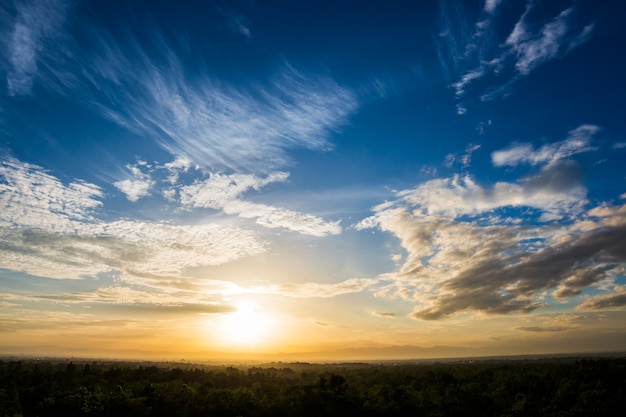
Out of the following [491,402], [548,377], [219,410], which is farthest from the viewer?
[548,377]

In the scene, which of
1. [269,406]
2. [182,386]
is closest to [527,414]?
[269,406]

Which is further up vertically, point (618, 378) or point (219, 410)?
point (618, 378)

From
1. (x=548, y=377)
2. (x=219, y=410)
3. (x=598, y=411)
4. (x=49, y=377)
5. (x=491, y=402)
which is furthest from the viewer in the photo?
(x=49, y=377)

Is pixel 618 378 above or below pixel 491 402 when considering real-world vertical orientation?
above

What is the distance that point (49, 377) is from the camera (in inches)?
3098

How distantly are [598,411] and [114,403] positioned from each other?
5837 centimetres

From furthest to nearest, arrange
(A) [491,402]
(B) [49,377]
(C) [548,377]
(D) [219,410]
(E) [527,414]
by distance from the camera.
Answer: (B) [49,377] < (C) [548,377] < (A) [491,402] < (D) [219,410] < (E) [527,414]

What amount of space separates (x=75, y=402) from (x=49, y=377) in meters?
39.3

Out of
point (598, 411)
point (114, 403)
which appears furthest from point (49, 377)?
point (598, 411)

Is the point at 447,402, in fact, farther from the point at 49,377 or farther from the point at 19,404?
the point at 49,377

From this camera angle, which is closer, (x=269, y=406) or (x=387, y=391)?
(x=269, y=406)

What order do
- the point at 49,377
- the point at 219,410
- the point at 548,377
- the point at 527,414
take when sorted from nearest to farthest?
the point at 527,414 < the point at 219,410 < the point at 548,377 < the point at 49,377

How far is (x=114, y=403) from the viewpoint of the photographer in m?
50.5

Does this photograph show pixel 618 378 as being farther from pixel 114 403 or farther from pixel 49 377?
pixel 49 377
